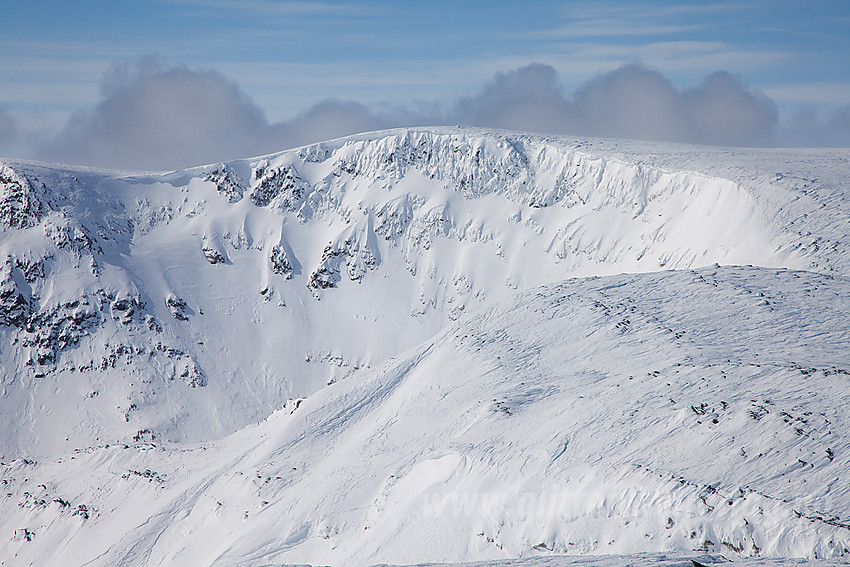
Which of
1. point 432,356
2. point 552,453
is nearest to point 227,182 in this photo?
point 432,356

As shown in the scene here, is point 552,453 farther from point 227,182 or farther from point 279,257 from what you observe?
point 227,182

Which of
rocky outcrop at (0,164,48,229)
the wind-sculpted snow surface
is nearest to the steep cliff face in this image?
rocky outcrop at (0,164,48,229)

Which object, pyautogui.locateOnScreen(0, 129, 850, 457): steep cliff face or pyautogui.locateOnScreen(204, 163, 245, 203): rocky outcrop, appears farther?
pyautogui.locateOnScreen(204, 163, 245, 203): rocky outcrop

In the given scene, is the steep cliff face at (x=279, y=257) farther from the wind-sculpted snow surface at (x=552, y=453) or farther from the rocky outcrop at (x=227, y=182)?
the wind-sculpted snow surface at (x=552, y=453)

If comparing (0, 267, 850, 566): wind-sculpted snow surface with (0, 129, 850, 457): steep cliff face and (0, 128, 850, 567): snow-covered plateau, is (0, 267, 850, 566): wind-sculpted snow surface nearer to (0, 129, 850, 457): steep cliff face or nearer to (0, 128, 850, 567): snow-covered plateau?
(0, 128, 850, 567): snow-covered plateau

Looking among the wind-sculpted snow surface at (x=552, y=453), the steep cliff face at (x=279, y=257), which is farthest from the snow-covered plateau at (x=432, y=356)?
the steep cliff face at (x=279, y=257)

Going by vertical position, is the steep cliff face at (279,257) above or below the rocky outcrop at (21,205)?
below
